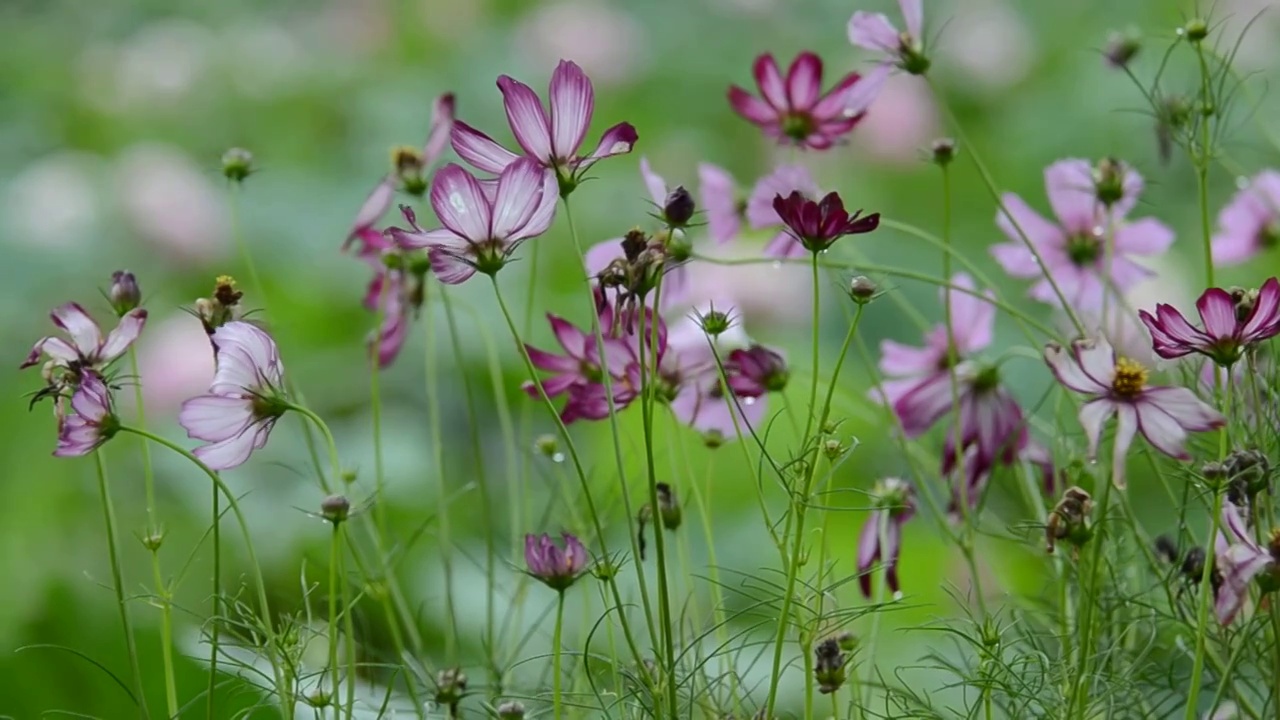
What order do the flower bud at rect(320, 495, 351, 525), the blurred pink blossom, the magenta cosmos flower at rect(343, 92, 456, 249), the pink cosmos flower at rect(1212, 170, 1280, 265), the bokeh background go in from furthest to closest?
the blurred pink blossom, the bokeh background, the pink cosmos flower at rect(1212, 170, 1280, 265), the magenta cosmos flower at rect(343, 92, 456, 249), the flower bud at rect(320, 495, 351, 525)

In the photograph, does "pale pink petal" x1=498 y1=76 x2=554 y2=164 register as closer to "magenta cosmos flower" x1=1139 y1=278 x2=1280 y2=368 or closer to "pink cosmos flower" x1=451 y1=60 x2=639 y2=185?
"pink cosmos flower" x1=451 y1=60 x2=639 y2=185

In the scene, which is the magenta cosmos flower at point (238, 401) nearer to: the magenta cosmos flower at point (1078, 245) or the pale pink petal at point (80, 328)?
the pale pink petal at point (80, 328)

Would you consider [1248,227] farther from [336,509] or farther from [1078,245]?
[336,509]

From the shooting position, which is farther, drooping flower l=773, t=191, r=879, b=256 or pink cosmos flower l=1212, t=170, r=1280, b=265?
pink cosmos flower l=1212, t=170, r=1280, b=265

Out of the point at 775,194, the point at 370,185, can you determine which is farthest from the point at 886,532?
the point at 370,185

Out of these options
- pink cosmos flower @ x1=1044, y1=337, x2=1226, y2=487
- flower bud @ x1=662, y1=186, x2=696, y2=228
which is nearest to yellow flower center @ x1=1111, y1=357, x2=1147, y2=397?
pink cosmos flower @ x1=1044, y1=337, x2=1226, y2=487

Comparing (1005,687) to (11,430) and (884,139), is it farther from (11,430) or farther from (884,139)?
(884,139)
